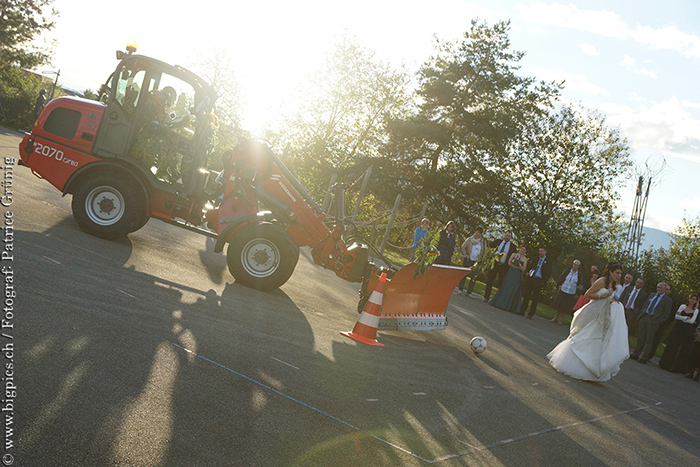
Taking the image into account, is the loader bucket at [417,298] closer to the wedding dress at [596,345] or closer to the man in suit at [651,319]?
the wedding dress at [596,345]

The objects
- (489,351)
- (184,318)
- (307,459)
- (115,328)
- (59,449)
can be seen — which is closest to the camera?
(59,449)

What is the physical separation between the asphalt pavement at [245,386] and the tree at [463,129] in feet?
72.4

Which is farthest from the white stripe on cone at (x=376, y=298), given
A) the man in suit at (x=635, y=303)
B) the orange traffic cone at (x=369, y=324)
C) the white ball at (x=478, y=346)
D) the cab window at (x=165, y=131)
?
the man in suit at (x=635, y=303)

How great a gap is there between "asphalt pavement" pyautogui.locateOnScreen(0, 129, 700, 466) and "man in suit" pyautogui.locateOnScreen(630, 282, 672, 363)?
5.00m

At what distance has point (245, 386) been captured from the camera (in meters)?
5.01

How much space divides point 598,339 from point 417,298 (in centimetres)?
341

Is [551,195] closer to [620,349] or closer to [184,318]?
[620,349]

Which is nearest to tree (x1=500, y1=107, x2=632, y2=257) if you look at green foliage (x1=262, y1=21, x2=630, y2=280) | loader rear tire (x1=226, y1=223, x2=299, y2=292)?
green foliage (x1=262, y1=21, x2=630, y2=280)

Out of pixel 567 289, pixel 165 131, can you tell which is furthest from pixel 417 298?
pixel 567 289

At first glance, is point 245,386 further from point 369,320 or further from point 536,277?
point 536,277

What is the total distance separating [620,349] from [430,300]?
3.55 metres

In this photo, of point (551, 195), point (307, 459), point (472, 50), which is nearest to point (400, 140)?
point (472, 50)

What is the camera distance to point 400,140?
32312mm

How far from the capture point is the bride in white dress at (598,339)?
9891 millimetres
